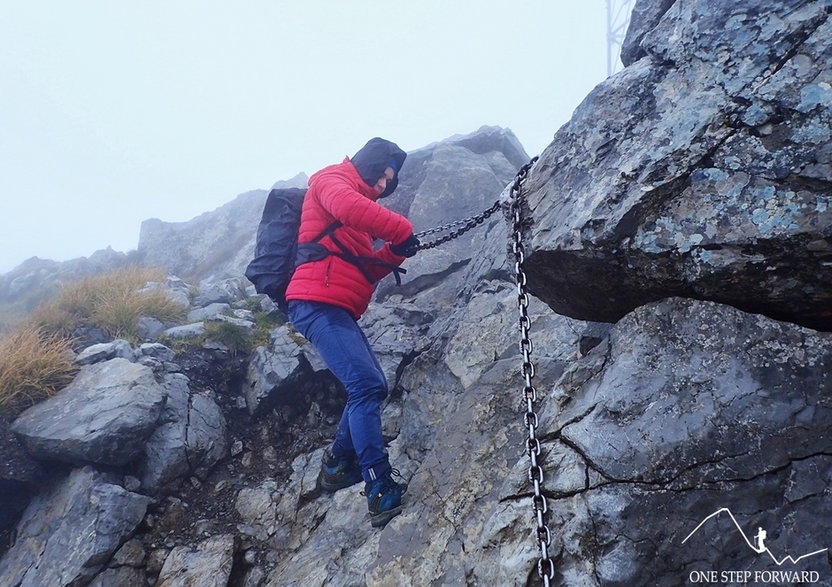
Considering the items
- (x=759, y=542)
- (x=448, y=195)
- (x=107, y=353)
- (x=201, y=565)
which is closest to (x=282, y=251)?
(x=201, y=565)

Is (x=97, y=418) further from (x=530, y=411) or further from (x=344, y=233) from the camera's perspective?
(x=530, y=411)

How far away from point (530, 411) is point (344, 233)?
3082 mm

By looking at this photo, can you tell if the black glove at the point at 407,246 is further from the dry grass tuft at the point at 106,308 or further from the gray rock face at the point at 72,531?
the dry grass tuft at the point at 106,308

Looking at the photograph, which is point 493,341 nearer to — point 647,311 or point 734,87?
point 647,311

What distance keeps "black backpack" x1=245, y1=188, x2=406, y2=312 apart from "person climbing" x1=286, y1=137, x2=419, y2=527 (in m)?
0.03

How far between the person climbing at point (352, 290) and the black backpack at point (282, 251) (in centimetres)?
3

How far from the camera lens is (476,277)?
738cm

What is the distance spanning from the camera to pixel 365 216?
470 centimetres

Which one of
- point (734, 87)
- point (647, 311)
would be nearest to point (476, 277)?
point (647, 311)

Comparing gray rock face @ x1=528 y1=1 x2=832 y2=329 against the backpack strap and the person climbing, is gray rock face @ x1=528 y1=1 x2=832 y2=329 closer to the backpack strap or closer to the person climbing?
the person climbing

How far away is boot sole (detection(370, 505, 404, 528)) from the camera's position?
14.2 feet

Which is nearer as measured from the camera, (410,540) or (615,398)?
(615,398)

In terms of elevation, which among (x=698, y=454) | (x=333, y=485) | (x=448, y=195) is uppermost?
(x=698, y=454)

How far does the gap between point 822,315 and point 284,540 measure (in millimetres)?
5368
